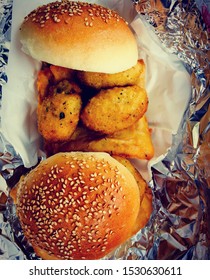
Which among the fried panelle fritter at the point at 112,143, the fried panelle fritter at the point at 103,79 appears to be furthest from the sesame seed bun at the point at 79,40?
the fried panelle fritter at the point at 112,143

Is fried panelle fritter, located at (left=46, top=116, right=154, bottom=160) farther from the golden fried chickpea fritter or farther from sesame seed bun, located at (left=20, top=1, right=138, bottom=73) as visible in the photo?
sesame seed bun, located at (left=20, top=1, right=138, bottom=73)

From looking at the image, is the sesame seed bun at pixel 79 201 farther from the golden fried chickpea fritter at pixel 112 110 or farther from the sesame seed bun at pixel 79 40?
the sesame seed bun at pixel 79 40

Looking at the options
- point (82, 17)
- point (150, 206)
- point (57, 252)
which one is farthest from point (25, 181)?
point (82, 17)

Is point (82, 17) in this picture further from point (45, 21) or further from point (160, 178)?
point (160, 178)

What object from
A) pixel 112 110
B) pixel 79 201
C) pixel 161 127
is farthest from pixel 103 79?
pixel 79 201

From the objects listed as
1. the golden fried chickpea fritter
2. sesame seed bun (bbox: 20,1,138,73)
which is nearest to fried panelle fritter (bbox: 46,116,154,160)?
the golden fried chickpea fritter
